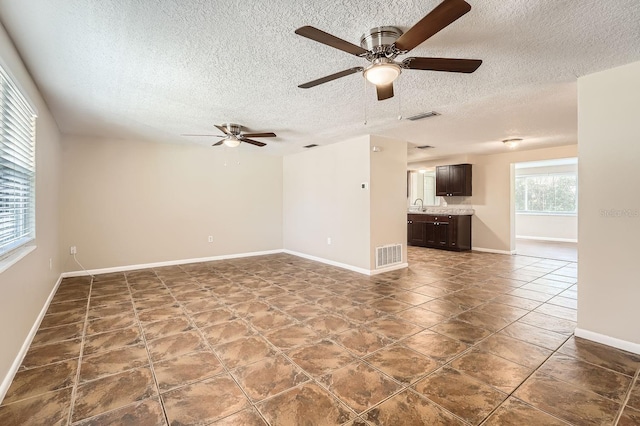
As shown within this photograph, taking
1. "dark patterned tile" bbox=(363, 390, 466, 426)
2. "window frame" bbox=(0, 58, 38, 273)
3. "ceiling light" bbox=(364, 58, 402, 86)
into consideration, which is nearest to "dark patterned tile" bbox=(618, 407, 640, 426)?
"dark patterned tile" bbox=(363, 390, 466, 426)

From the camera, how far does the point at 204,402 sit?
5.94ft

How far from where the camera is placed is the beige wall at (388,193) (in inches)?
198

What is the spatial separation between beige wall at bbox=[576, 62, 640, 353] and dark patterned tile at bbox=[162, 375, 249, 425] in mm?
3023

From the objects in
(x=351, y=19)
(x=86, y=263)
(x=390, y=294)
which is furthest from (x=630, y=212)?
(x=86, y=263)

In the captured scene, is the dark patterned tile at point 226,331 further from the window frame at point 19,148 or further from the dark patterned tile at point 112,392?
the window frame at point 19,148

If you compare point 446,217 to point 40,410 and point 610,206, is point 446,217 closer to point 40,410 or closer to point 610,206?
point 610,206

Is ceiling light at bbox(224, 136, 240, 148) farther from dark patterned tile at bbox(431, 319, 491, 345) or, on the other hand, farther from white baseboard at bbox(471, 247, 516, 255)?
white baseboard at bbox(471, 247, 516, 255)

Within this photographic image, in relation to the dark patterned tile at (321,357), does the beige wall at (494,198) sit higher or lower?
higher

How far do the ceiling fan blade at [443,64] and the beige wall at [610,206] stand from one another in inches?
59.0

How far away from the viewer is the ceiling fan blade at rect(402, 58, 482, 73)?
1948 millimetres

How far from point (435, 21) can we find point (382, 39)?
52 cm

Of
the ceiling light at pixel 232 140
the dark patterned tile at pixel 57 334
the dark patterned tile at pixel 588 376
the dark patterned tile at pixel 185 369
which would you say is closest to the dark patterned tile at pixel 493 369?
the dark patterned tile at pixel 588 376

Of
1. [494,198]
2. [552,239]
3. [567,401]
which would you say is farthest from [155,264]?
[552,239]

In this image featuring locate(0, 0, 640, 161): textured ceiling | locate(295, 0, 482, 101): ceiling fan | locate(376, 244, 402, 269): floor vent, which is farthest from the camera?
locate(376, 244, 402, 269): floor vent
